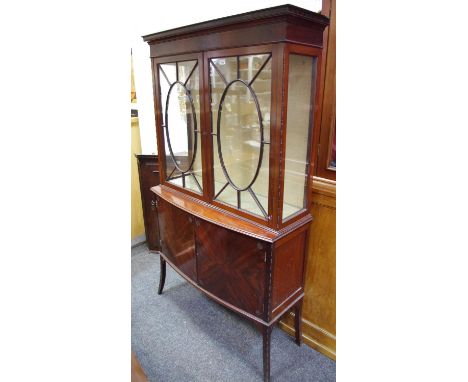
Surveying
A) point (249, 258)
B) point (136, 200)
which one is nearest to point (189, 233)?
point (249, 258)

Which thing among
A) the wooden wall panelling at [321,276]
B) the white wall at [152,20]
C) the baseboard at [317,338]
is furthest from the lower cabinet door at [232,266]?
the white wall at [152,20]

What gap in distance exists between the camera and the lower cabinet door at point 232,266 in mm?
1388

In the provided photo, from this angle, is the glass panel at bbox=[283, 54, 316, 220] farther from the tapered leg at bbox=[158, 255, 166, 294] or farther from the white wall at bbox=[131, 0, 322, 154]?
the tapered leg at bbox=[158, 255, 166, 294]

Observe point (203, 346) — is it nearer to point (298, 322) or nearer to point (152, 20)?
point (298, 322)

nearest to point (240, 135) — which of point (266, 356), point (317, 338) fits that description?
point (266, 356)

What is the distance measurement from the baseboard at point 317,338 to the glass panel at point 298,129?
0.77m

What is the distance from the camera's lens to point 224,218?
1.48m

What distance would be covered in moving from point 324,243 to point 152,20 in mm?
1960

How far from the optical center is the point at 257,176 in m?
1.40

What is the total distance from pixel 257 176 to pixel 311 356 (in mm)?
1110

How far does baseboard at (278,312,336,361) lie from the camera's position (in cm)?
168

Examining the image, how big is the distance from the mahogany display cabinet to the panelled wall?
8 centimetres
